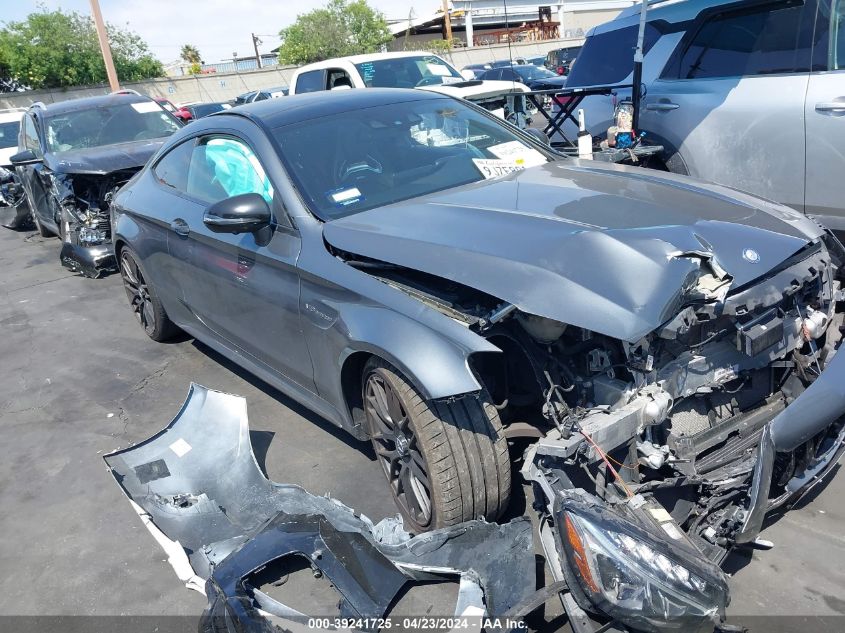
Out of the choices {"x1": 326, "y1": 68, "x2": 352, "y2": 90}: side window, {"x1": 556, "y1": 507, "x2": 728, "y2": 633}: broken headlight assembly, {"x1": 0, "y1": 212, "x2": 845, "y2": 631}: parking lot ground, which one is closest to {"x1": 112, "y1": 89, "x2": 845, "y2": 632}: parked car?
{"x1": 556, "y1": 507, "x2": 728, "y2": 633}: broken headlight assembly

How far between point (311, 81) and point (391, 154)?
6.71 m

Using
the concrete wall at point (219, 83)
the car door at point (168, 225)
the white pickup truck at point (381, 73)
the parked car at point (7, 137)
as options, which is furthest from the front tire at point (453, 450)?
the concrete wall at point (219, 83)

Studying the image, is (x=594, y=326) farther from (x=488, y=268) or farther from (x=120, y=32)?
(x=120, y=32)

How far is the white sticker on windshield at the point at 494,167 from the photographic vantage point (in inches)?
140

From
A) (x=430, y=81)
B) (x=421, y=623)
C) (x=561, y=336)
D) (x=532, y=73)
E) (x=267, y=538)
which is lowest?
(x=421, y=623)

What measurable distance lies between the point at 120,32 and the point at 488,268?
43.7m

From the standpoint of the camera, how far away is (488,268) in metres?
2.46

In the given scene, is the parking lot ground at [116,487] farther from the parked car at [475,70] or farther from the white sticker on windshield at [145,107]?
the parked car at [475,70]

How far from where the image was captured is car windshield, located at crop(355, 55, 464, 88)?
9.17 m

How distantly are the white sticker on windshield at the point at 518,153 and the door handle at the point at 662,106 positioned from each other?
2.04 m

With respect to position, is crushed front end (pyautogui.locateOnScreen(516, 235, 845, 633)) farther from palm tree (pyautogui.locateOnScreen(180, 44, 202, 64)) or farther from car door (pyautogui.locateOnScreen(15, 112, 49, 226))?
palm tree (pyautogui.locateOnScreen(180, 44, 202, 64))

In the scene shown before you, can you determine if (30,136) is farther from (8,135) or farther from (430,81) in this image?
(8,135)

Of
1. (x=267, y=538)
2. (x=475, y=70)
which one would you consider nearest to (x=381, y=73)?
(x=267, y=538)

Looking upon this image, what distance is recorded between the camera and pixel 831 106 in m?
4.45
